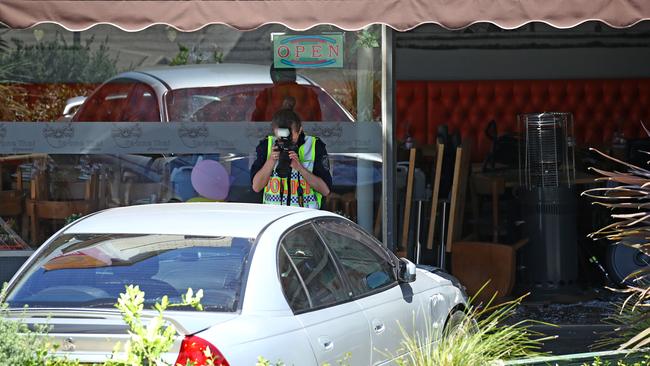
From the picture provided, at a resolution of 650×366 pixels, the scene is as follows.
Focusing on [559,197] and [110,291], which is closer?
[110,291]

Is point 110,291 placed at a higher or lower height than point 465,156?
lower

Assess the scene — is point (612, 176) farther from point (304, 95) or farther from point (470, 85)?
point (470, 85)

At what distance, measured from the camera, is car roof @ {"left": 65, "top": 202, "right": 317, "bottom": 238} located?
5719mm

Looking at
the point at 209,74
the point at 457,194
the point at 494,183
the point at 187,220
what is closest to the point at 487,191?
the point at 494,183

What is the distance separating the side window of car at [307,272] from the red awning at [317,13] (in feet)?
8.89

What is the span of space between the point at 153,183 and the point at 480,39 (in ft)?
27.8

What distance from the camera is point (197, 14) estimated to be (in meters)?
8.26

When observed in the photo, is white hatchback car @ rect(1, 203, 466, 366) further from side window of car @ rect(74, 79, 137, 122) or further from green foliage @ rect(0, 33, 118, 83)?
green foliage @ rect(0, 33, 118, 83)

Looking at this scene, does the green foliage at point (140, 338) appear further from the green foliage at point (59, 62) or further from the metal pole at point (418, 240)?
the metal pole at point (418, 240)

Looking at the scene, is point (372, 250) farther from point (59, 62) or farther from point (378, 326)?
point (59, 62)

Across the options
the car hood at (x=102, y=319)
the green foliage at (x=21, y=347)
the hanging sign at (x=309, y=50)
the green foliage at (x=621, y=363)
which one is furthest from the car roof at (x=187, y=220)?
the hanging sign at (x=309, y=50)

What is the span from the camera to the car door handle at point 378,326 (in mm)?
5875

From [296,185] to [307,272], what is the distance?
9.22 feet

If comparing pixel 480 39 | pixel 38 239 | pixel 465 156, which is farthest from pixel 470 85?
pixel 38 239
